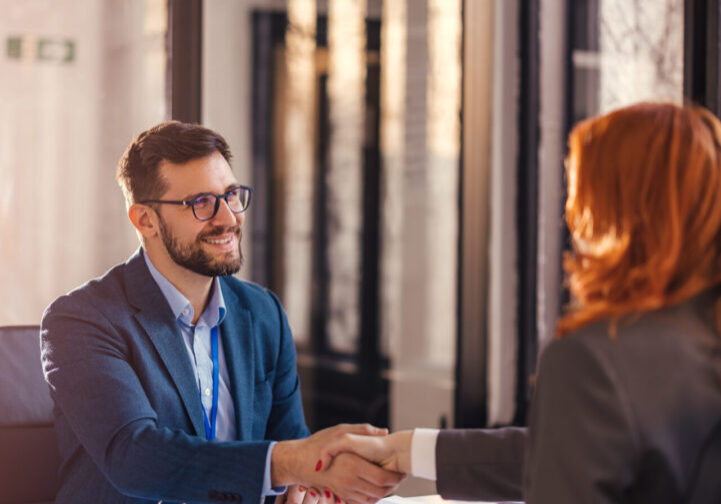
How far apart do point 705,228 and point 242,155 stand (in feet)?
12.1

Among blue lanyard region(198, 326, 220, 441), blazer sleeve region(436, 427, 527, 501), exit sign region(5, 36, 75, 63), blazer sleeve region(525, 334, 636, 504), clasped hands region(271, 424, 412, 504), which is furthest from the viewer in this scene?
exit sign region(5, 36, 75, 63)

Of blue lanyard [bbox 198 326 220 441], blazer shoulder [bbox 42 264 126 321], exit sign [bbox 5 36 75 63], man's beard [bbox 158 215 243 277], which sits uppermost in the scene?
exit sign [bbox 5 36 75 63]

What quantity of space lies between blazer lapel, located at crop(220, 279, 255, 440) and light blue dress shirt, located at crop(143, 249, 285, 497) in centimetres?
2

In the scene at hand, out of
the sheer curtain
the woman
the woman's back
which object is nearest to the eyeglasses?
the woman

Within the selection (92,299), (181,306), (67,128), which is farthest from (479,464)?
(67,128)

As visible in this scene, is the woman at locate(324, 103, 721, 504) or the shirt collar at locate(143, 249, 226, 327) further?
the shirt collar at locate(143, 249, 226, 327)

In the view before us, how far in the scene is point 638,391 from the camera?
0.92 metres

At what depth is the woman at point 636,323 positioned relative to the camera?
2.98ft

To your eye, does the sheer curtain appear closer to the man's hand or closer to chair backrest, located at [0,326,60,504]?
chair backrest, located at [0,326,60,504]

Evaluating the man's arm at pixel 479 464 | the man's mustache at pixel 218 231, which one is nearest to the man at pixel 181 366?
the man's mustache at pixel 218 231

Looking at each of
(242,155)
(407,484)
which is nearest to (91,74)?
(242,155)

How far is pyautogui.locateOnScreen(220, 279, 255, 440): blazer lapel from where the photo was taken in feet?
5.77

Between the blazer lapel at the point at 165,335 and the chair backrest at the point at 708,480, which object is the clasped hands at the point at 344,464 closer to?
the blazer lapel at the point at 165,335

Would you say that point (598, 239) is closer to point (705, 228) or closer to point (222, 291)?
point (705, 228)
